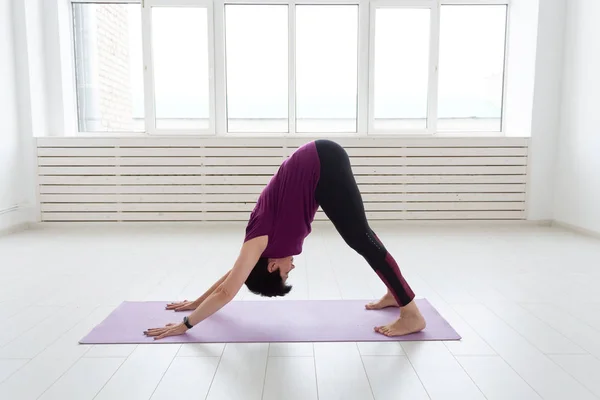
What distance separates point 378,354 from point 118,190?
3.92m

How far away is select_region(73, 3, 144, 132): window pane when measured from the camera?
552cm

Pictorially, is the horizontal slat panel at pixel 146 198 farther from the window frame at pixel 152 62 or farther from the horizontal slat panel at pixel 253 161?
the window frame at pixel 152 62

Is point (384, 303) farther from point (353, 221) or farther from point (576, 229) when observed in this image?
point (576, 229)

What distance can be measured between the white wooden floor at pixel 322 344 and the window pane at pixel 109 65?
1.87 metres

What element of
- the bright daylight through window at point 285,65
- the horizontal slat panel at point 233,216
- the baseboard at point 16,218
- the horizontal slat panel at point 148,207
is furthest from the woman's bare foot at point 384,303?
the baseboard at point 16,218

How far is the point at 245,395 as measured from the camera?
5.57 ft

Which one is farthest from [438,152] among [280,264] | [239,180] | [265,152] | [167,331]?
[167,331]

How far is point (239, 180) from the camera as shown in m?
5.15

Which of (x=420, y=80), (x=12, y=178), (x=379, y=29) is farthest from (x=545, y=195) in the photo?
(x=12, y=178)

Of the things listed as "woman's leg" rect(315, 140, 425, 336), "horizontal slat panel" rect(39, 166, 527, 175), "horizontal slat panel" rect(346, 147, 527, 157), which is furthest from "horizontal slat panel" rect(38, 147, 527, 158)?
"woman's leg" rect(315, 140, 425, 336)

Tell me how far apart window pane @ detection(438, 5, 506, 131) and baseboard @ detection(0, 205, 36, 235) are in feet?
15.4

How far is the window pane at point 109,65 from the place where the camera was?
217 inches

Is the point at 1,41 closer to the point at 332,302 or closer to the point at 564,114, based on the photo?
the point at 332,302

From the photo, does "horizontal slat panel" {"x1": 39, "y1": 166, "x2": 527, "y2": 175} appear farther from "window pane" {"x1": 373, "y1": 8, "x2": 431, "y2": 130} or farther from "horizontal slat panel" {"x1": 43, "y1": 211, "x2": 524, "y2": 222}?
"window pane" {"x1": 373, "y1": 8, "x2": 431, "y2": 130}
